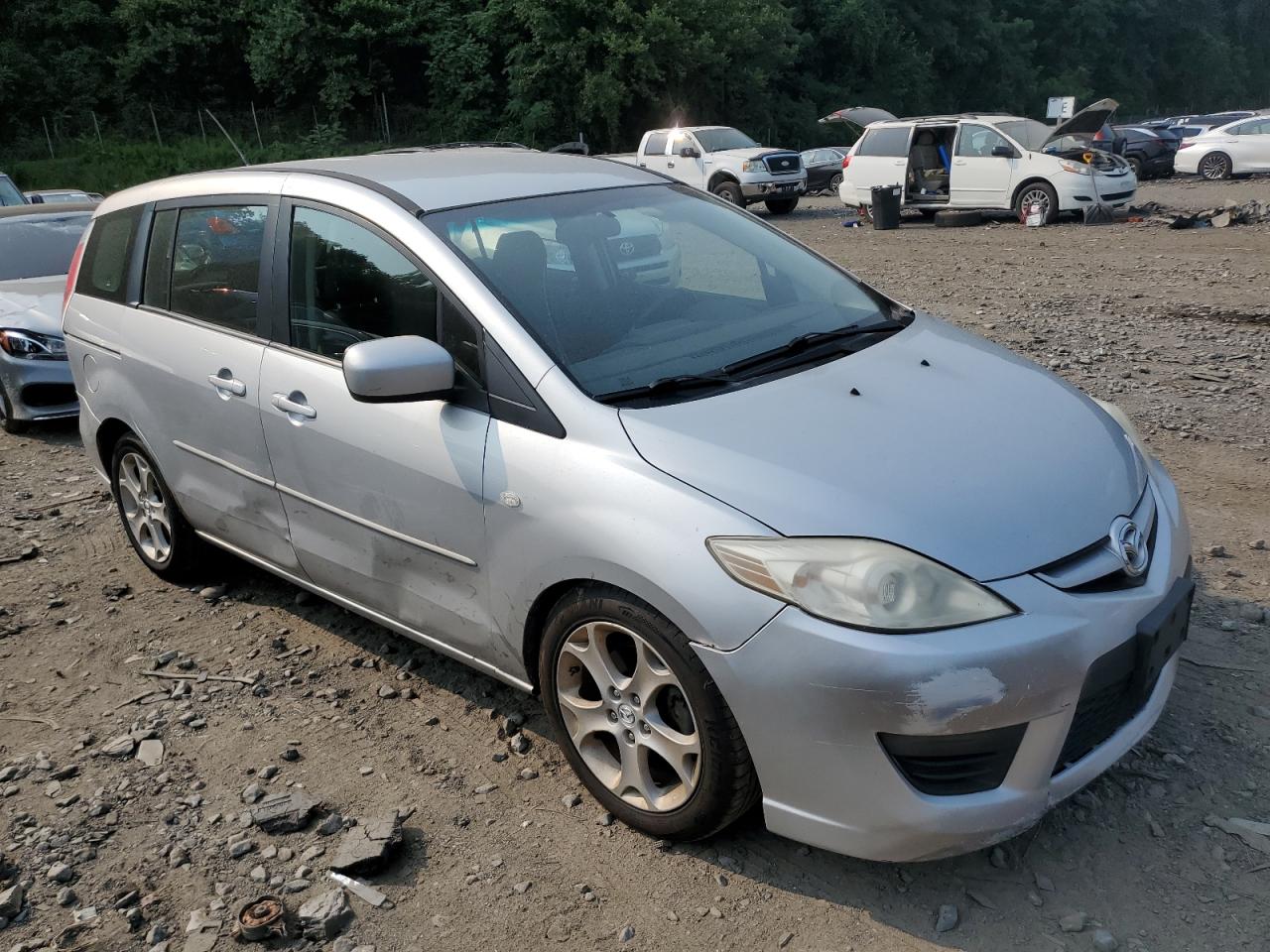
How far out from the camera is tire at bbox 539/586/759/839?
2.63 metres

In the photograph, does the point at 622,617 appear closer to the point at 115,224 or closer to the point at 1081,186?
the point at 115,224

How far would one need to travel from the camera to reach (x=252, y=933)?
268 centimetres

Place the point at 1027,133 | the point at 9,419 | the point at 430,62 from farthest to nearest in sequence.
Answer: the point at 430,62
the point at 1027,133
the point at 9,419

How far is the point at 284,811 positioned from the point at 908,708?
5.96ft

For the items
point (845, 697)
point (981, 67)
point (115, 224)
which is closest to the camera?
point (845, 697)

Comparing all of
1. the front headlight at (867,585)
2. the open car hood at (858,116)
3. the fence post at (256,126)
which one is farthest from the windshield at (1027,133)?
the fence post at (256,126)

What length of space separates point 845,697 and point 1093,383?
5315 millimetres

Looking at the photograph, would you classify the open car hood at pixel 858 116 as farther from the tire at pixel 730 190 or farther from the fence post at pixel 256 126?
the fence post at pixel 256 126

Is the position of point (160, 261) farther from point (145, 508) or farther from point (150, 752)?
point (150, 752)

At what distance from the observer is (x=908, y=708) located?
2.38 m

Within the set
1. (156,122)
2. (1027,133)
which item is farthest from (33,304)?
(156,122)

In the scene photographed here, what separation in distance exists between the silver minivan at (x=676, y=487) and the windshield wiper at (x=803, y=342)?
0.02 metres

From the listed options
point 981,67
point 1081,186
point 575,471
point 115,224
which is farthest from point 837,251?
point 981,67

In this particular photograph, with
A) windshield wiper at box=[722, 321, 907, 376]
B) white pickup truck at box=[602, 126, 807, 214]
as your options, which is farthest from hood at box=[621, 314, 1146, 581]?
white pickup truck at box=[602, 126, 807, 214]
